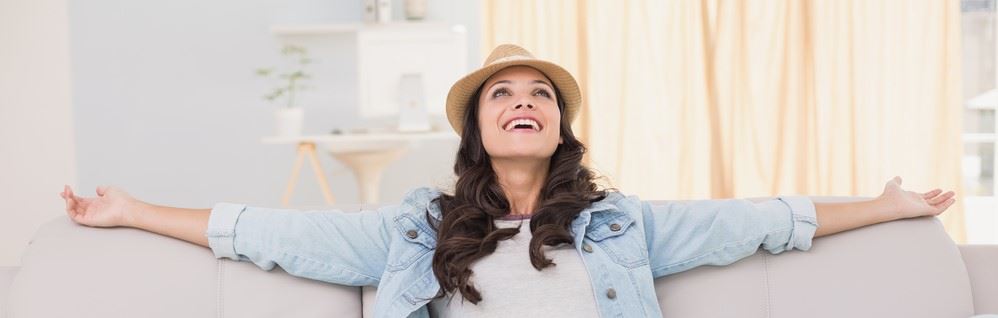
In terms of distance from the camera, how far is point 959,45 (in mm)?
4027

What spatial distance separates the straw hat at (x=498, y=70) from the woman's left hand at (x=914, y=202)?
58 centimetres

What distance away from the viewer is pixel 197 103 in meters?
4.97

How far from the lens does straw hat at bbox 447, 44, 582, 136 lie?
1.83m

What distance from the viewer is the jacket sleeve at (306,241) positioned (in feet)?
5.31

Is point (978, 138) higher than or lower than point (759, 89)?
lower

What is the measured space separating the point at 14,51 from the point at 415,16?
5.56 ft

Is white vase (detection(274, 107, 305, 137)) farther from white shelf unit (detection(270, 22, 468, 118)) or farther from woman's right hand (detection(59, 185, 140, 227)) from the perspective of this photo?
woman's right hand (detection(59, 185, 140, 227))

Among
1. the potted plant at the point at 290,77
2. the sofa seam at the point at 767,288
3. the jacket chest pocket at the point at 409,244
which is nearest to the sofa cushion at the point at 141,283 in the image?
the jacket chest pocket at the point at 409,244

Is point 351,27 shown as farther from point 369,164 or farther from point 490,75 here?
point 490,75

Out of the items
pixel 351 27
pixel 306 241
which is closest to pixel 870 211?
pixel 306 241

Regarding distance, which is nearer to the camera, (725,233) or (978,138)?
(725,233)

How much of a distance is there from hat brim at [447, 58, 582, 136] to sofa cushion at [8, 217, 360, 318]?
46 cm

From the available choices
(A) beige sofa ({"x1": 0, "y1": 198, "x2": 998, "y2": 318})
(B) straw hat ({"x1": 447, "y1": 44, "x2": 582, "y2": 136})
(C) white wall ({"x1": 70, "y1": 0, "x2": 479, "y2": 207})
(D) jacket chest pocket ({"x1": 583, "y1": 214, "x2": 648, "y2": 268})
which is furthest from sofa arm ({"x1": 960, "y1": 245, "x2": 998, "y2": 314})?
(C) white wall ({"x1": 70, "y1": 0, "x2": 479, "y2": 207})

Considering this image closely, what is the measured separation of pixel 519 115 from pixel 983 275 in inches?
33.9
